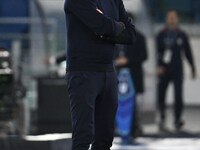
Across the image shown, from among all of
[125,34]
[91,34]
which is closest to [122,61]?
[125,34]

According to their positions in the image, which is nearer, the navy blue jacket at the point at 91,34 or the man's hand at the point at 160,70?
the navy blue jacket at the point at 91,34

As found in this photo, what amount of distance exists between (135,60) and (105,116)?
5.03 metres

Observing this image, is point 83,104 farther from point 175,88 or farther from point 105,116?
point 175,88

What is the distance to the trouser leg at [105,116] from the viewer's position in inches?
174

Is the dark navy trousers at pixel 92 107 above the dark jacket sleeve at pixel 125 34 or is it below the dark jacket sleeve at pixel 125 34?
below

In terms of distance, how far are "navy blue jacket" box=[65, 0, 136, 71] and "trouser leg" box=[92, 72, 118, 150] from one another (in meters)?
0.12

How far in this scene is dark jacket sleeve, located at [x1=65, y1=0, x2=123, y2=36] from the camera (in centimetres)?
426

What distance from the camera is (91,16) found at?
14.0ft

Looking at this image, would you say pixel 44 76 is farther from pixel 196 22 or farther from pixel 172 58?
pixel 196 22

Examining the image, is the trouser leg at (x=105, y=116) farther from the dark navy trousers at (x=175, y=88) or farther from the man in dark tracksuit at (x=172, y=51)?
the dark navy trousers at (x=175, y=88)

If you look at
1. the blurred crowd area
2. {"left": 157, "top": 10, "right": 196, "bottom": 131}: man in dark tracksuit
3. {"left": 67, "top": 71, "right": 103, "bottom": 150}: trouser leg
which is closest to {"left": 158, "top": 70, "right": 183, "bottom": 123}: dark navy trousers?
{"left": 157, "top": 10, "right": 196, "bottom": 131}: man in dark tracksuit

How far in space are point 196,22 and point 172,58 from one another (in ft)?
26.4

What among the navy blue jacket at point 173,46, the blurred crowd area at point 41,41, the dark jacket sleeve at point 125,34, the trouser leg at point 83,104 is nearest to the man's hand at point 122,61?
the navy blue jacket at point 173,46

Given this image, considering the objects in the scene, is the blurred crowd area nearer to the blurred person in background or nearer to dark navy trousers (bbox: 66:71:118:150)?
the blurred person in background
